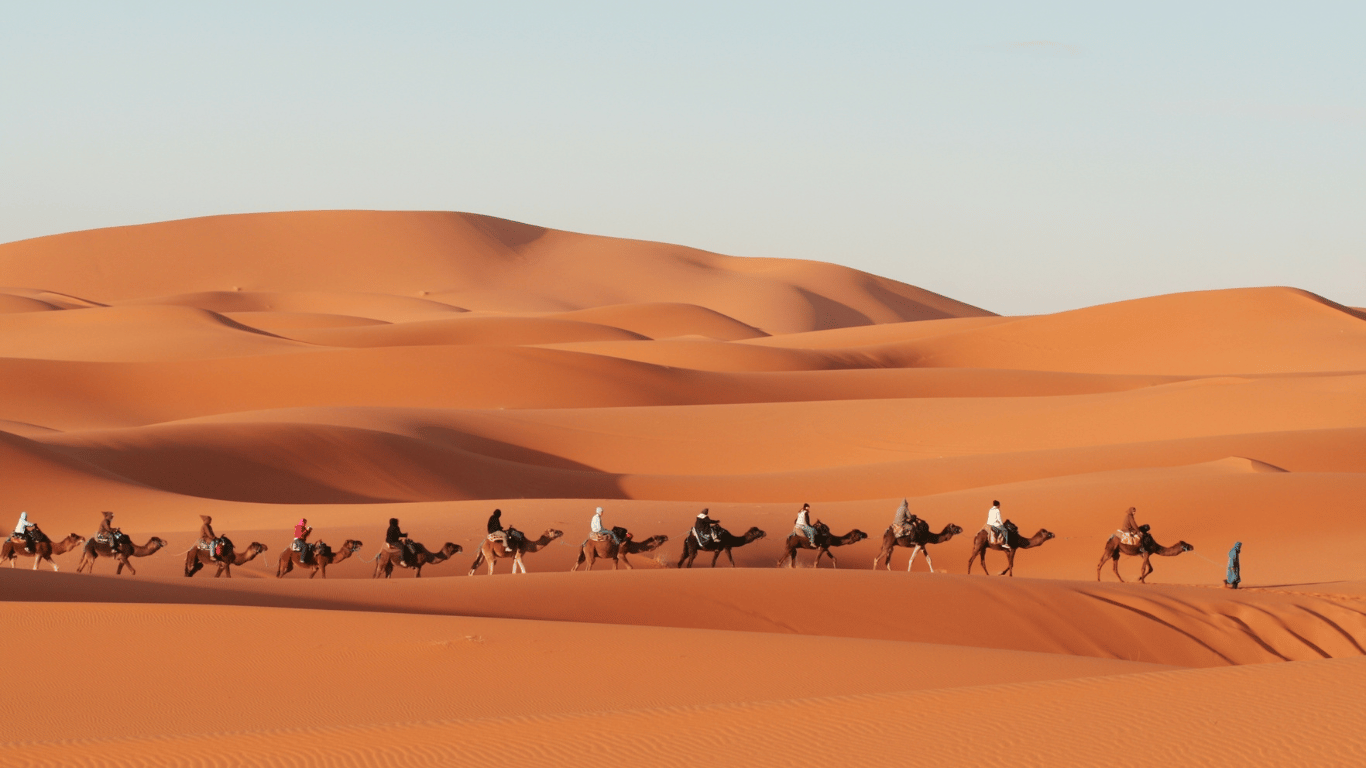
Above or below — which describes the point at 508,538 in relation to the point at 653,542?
below

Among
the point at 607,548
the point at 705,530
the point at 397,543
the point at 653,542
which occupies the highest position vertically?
the point at 705,530

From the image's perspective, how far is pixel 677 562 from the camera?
23484mm

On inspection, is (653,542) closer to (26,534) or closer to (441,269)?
(26,534)

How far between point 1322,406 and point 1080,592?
28694mm

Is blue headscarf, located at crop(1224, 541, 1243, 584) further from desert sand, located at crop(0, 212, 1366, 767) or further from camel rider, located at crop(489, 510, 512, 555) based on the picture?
camel rider, located at crop(489, 510, 512, 555)

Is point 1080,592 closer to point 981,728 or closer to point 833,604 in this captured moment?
point 833,604

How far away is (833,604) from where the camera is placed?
16125 mm

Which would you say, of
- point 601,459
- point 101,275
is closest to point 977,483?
point 601,459

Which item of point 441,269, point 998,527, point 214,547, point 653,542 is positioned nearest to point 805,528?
point 653,542

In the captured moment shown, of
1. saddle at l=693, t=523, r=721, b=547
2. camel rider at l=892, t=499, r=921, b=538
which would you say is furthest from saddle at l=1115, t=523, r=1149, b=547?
saddle at l=693, t=523, r=721, b=547

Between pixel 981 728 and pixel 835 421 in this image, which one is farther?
pixel 835 421

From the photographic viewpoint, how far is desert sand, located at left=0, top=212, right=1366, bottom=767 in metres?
8.09

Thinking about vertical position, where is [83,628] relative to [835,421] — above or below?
below

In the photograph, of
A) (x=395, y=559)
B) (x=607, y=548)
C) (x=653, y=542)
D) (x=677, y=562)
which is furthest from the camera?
(x=677, y=562)
